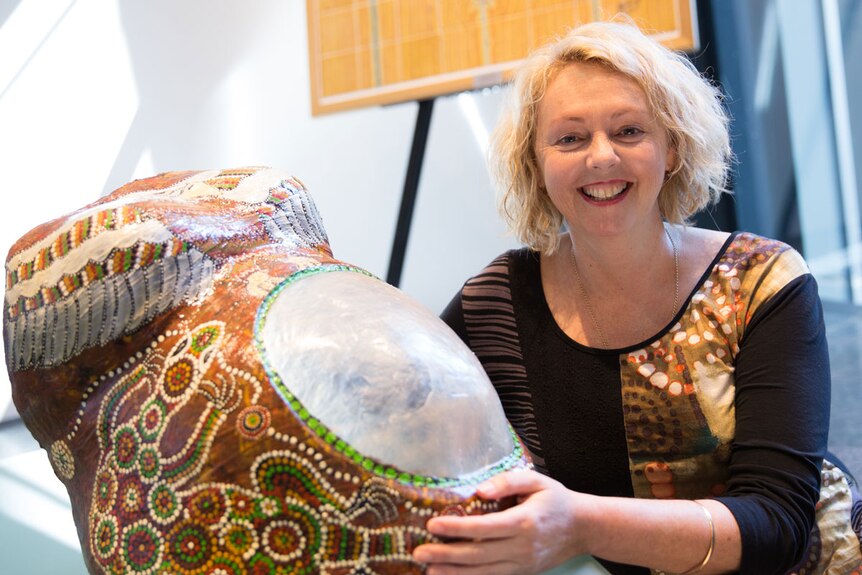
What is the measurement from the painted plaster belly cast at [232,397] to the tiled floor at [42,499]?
8.1 inches

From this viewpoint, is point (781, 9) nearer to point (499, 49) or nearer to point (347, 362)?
point (499, 49)

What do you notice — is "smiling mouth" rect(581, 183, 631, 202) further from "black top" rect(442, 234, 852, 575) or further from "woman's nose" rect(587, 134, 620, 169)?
"black top" rect(442, 234, 852, 575)

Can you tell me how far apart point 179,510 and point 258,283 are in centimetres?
24

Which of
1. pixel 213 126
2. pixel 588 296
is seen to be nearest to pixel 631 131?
pixel 588 296

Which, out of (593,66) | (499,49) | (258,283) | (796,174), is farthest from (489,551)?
(796,174)

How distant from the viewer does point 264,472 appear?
0.88 metres

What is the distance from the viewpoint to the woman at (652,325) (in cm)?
119

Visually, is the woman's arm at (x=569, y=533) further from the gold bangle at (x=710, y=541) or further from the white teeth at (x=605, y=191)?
the white teeth at (x=605, y=191)

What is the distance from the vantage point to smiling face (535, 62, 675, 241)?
1.30 meters

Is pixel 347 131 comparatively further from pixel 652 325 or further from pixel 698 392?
pixel 698 392

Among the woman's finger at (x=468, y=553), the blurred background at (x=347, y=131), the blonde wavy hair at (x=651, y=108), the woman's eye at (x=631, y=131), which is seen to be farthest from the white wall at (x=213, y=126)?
the woman's finger at (x=468, y=553)

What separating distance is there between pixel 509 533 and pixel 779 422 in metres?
0.49

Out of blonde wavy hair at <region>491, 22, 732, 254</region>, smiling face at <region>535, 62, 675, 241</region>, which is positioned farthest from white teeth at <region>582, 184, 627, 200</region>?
blonde wavy hair at <region>491, 22, 732, 254</region>

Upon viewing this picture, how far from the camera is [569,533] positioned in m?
0.93
